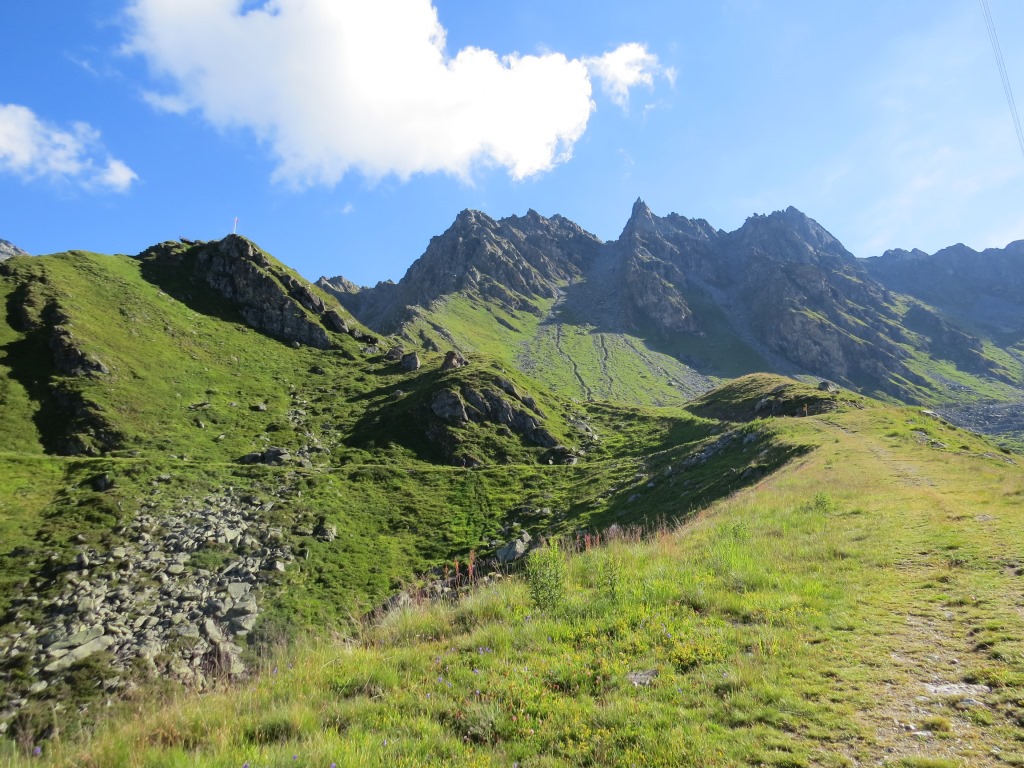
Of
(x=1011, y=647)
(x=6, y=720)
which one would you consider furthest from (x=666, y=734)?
(x=6, y=720)

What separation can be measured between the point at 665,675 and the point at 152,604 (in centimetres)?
3171

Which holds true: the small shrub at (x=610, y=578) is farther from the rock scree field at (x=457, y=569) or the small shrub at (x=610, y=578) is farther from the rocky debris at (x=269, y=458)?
the rocky debris at (x=269, y=458)

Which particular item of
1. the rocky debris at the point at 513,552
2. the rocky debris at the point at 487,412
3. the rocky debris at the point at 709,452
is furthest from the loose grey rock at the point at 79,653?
the rocky debris at the point at 487,412

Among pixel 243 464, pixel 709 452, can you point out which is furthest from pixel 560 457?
pixel 243 464

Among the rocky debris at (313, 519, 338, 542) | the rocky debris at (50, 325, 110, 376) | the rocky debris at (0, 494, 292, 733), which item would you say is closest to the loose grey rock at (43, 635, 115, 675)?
the rocky debris at (0, 494, 292, 733)

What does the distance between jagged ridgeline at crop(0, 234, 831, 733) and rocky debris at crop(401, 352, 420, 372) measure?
274 mm

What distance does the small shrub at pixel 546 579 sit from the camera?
10.8 m

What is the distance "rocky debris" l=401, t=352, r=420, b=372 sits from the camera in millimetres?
93750

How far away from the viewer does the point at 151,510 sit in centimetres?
3691

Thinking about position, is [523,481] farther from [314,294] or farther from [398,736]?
[314,294]

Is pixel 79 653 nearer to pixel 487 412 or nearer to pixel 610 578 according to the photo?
pixel 610 578

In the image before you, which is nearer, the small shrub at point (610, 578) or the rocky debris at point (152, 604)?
the small shrub at point (610, 578)

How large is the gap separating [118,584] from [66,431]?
110 ft

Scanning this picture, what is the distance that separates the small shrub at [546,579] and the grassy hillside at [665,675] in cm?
5
